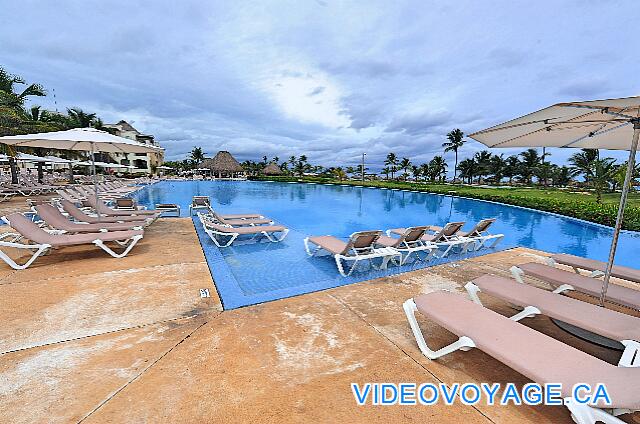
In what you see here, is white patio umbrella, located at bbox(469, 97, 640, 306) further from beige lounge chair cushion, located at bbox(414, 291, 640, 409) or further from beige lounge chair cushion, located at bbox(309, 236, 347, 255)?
beige lounge chair cushion, located at bbox(309, 236, 347, 255)

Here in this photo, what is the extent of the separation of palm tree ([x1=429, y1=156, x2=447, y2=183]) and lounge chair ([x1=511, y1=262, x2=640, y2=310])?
58.3 meters

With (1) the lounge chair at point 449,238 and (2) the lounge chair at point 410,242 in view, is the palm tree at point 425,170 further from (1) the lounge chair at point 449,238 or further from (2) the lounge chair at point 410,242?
(2) the lounge chair at point 410,242

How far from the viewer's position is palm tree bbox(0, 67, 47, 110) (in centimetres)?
1623

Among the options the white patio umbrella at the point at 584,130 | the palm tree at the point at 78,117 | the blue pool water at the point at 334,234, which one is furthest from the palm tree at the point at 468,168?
the palm tree at the point at 78,117

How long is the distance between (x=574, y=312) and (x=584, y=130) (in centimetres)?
249

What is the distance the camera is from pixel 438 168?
188 feet

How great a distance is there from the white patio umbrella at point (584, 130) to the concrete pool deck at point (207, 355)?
199 centimetres

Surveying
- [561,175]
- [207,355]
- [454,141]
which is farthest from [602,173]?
[454,141]

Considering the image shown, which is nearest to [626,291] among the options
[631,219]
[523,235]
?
[523,235]

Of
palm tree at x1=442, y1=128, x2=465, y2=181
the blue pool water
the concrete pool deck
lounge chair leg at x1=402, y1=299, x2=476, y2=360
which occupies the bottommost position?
the blue pool water

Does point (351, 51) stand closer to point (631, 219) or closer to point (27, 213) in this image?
point (631, 219)

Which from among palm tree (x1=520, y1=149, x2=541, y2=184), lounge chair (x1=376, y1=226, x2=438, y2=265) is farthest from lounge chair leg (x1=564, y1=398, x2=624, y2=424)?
palm tree (x1=520, y1=149, x2=541, y2=184)

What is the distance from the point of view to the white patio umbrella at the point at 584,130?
8.14 ft

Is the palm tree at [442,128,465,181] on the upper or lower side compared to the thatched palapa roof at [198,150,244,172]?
upper
